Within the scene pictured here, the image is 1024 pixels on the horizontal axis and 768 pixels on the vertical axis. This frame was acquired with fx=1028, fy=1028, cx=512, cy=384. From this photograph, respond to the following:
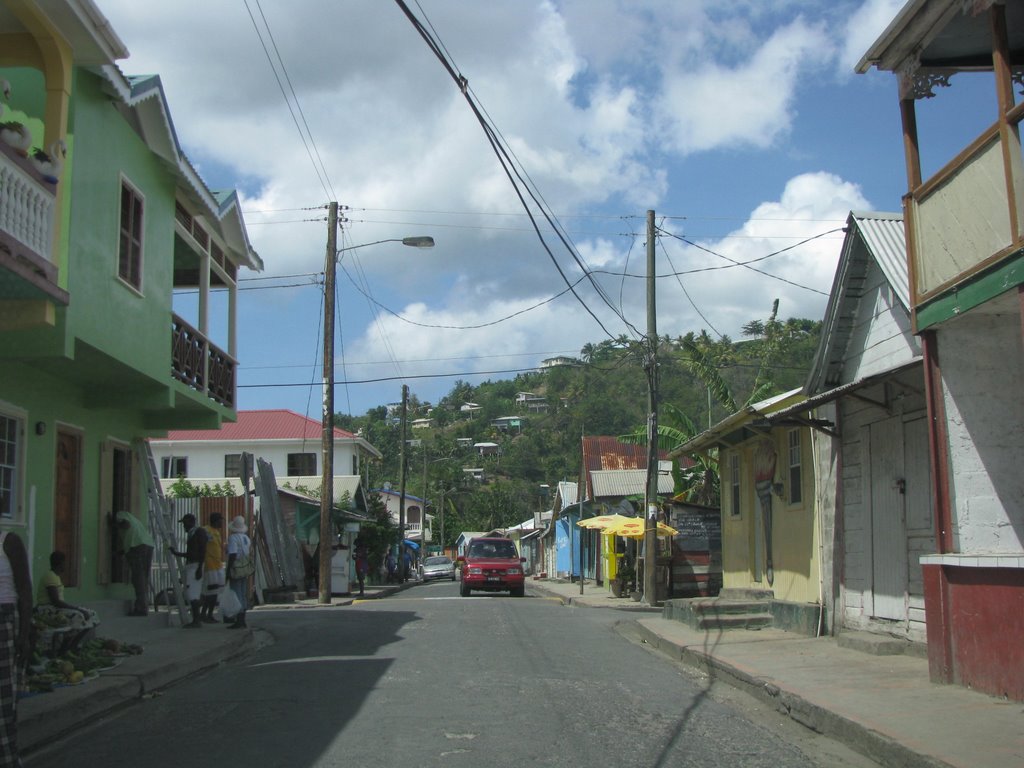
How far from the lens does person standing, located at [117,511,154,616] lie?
15867 millimetres

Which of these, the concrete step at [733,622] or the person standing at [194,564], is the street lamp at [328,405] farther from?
the concrete step at [733,622]

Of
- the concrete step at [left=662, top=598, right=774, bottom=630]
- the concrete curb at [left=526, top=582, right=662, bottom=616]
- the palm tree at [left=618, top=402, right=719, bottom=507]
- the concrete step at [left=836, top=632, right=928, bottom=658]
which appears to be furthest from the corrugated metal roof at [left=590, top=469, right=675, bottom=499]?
the concrete step at [left=836, top=632, right=928, bottom=658]

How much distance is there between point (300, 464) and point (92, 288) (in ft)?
125

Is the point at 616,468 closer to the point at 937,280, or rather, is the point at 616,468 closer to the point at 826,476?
the point at 826,476

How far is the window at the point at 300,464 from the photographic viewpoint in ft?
162

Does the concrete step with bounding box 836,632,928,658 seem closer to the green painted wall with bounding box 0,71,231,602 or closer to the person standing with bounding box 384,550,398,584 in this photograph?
the green painted wall with bounding box 0,71,231,602

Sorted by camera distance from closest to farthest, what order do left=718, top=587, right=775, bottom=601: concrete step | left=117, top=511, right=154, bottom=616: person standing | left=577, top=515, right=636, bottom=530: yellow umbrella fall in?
1. left=117, top=511, right=154, bottom=616: person standing
2. left=718, top=587, right=775, bottom=601: concrete step
3. left=577, top=515, right=636, bottom=530: yellow umbrella

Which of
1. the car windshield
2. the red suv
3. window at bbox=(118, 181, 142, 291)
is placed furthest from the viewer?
the car windshield

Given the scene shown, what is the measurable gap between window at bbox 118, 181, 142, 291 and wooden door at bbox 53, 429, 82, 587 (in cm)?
248

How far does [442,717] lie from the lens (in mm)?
8273

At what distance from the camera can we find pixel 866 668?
10742mm

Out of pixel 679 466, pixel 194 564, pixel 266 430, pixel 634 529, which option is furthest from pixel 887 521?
pixel 266 430

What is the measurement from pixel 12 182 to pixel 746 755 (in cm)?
776

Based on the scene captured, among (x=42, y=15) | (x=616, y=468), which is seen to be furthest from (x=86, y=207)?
(x=616, y=468)
